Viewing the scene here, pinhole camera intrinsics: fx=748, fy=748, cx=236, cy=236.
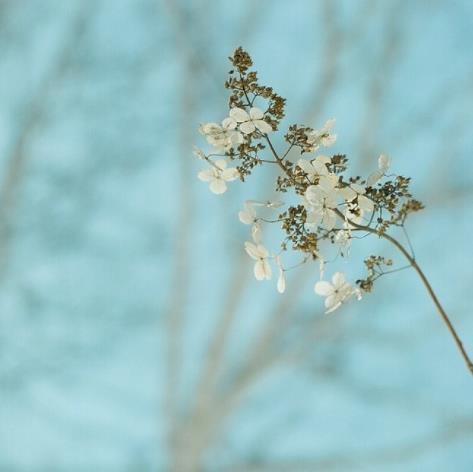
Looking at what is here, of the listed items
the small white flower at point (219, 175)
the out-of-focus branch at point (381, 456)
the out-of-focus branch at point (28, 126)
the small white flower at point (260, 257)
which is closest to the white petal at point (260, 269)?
the small white flower at point (260, 257)

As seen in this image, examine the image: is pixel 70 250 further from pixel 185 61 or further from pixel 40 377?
pixel 185 61

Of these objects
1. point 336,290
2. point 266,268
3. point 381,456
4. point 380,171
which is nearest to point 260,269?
point 266,268

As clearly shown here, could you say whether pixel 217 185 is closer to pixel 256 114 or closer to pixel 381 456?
pixel 256 114

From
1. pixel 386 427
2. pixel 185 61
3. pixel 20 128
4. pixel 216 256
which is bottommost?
pixel 386 427

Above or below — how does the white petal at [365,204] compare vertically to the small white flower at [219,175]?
below

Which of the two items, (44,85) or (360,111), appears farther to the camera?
(360,111)

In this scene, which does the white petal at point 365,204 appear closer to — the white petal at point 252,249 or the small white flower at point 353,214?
the small white flower at point 353,214

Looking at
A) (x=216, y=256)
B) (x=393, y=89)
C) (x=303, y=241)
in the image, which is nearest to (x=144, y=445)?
(x=216, y=256)
